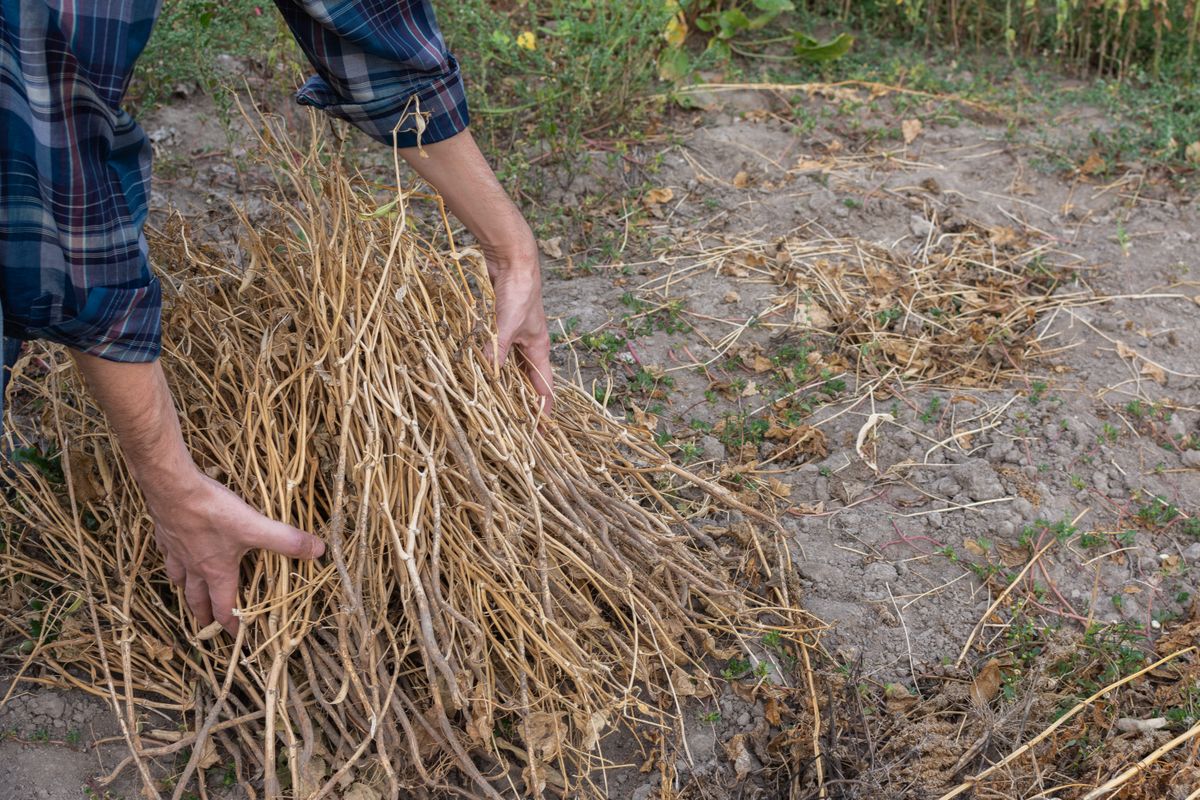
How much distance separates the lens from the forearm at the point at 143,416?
141 centimetres

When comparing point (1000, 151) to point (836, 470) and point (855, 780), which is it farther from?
→ point (855, 780)

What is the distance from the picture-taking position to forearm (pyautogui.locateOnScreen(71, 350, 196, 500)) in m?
1.41

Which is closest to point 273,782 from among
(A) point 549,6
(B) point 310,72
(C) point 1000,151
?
(B) point 310,72

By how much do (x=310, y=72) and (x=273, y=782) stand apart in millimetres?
2925

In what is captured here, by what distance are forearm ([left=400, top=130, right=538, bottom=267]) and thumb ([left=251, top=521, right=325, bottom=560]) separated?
2.07 feet

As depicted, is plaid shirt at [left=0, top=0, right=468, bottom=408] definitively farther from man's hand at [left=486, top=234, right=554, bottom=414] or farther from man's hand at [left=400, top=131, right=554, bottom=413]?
man's hand at [left=486, top=234, right=554, bottom=414]

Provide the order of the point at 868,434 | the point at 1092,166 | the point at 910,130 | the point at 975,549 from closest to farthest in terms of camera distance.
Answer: the point at 975,549, the point at 868,434, the point at 1092,166, the point at 910,130

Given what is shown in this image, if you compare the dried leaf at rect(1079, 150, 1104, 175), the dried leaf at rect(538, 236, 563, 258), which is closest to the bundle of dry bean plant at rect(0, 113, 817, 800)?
the dried leaf at rect(538, 236, 563, 258)

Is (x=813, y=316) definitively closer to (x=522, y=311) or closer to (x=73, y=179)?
(x=522, y=311)

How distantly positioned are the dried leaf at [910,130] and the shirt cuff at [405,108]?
8.65ft

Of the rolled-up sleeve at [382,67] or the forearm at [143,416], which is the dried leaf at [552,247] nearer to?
the rolled-up sleeve at [382,67]

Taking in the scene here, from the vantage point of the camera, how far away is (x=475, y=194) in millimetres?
1899

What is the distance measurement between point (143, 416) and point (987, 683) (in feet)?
5.26

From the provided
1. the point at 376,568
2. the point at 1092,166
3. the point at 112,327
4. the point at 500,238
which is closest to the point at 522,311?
the point at 500,238
